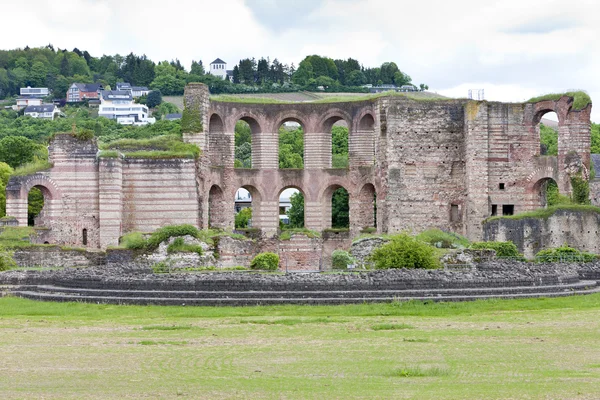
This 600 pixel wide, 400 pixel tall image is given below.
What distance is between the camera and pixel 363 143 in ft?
185

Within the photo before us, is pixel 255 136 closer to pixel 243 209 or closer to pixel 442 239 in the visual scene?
pixel 442 239

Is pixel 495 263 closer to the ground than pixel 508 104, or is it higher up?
closer to the ground

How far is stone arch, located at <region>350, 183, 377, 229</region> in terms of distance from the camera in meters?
55.8

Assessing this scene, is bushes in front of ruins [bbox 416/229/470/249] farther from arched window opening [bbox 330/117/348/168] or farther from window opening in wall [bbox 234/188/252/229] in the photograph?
window opening in wall [bbox 234/188/252/229]

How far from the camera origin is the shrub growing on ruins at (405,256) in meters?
36.1

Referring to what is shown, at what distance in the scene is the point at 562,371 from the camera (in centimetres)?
1772

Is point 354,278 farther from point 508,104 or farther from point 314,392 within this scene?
point 508,104

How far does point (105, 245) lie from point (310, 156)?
1238 cm

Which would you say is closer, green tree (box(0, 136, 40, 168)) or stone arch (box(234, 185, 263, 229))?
stone arch (box(234, 185, 263, 229))

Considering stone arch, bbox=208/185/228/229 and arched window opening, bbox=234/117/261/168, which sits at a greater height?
arched window opening, bbox=234/117/261/168

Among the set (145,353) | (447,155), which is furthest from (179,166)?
(145,353)

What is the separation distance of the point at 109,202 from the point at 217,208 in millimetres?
7417

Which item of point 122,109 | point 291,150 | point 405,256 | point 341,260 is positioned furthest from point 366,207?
point 122,109

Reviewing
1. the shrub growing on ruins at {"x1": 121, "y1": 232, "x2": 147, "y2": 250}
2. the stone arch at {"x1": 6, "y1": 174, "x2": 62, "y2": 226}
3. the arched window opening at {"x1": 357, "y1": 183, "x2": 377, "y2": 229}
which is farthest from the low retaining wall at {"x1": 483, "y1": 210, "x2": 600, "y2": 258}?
the stone arch at {"x1": 6, "y1": 174, "x2": 62, "y2": 226}
